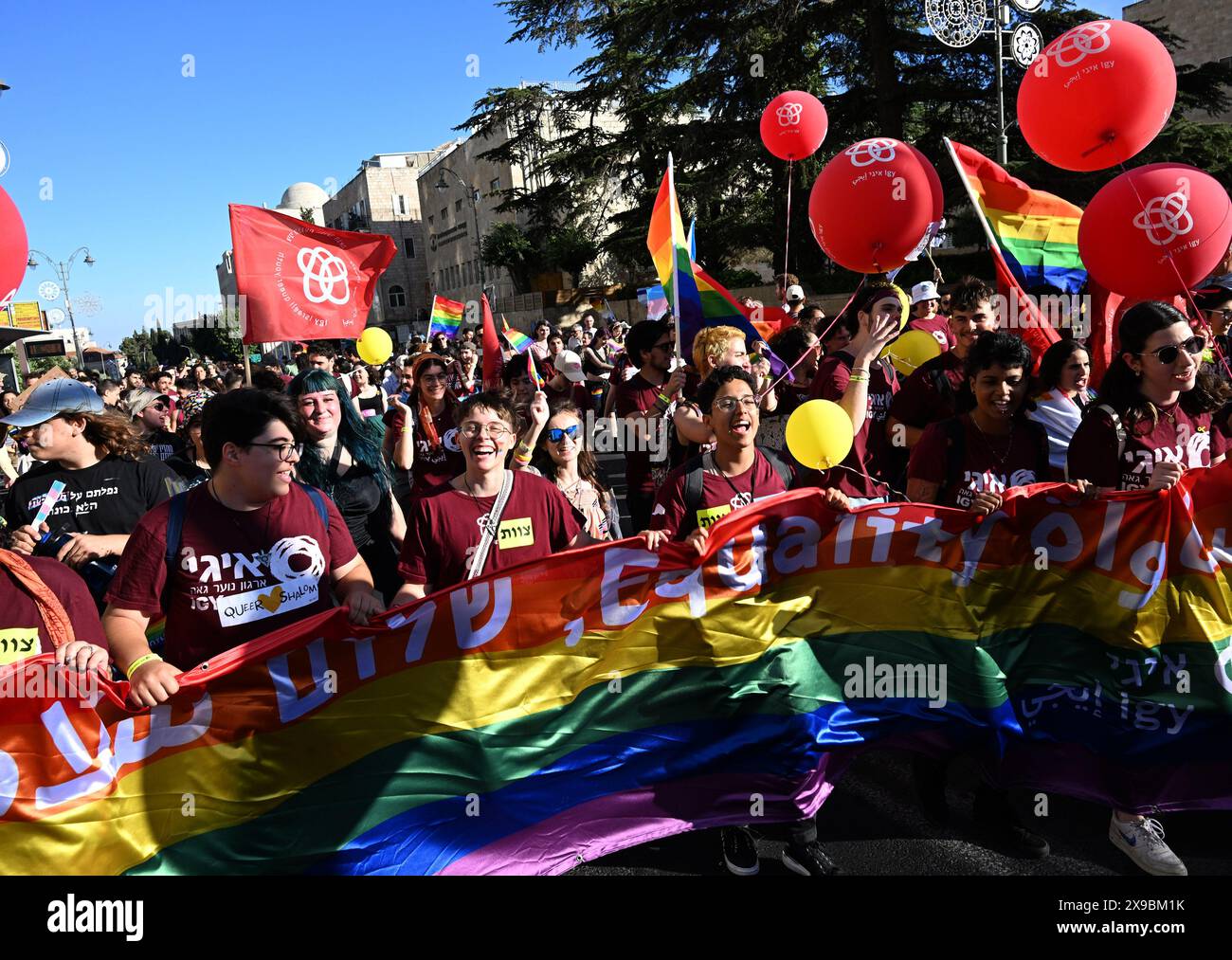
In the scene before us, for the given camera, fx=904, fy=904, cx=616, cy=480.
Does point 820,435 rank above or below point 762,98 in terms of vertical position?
below

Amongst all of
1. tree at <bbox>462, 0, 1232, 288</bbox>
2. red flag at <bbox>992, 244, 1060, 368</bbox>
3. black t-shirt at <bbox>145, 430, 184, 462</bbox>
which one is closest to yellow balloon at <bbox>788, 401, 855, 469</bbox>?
red flag at <bbox>992, 244, 1060, 368</bbox>

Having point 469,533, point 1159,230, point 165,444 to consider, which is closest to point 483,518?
point 469,533

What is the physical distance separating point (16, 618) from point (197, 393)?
12897 mm

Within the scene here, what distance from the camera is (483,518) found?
3484 mm

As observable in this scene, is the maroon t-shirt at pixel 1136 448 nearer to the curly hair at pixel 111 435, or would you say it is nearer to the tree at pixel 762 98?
the curly hair at pixel 111 435

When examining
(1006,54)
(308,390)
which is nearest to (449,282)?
(1006,54)

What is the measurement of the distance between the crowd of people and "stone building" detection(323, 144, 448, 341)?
228 feet

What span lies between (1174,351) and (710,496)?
185cm

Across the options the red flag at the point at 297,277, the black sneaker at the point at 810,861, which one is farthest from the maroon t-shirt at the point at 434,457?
the black sneaker at the point at 810,861

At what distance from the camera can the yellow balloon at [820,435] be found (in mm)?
3488

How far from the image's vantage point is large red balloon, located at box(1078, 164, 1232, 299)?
15.0 feet

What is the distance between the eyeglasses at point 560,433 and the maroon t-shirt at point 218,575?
1.64 meters

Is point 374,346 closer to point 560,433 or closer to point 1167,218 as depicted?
point 560,433

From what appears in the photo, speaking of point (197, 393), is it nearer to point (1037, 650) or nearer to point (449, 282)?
point (1037, 650)
